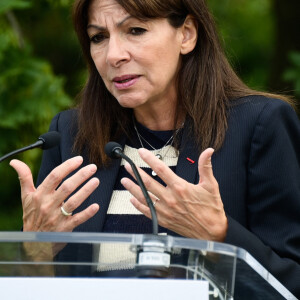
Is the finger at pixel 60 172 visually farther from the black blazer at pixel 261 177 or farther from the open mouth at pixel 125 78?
the open mouth at pixel 125 78

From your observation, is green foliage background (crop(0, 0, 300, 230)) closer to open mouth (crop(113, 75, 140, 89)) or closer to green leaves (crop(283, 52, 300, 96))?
green leaves (crop(283, 52, 300, 96))

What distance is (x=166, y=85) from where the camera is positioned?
280 cm

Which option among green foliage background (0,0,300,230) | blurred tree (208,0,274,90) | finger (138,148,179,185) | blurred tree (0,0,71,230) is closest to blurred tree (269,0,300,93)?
green foliage background (0,0,300,230)

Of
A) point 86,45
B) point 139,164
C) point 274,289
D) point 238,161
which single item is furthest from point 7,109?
point 274,289

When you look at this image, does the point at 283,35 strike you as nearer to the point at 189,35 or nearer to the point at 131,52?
the point at 189,35

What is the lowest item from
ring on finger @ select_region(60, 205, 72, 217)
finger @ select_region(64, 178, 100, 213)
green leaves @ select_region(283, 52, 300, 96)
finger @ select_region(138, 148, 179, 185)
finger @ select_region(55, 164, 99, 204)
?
ring on finger @ select_region(60, 205, 72, 217)

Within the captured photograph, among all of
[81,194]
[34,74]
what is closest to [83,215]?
[81,194]

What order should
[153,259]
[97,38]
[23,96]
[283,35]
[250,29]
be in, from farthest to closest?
[250,29]
[283,35]
[23,96]
[97,38]
[153,259]

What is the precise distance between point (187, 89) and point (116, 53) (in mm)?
364

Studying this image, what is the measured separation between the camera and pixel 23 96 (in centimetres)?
440

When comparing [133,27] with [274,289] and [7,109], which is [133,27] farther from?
[7,109]

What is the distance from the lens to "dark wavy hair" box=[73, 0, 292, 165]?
2.71 metres

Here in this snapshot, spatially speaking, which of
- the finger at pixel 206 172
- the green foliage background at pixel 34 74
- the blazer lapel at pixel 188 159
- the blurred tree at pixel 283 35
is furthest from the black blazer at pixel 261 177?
the blurred tree at pixel 283 35

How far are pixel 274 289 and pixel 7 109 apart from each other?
293 cm
